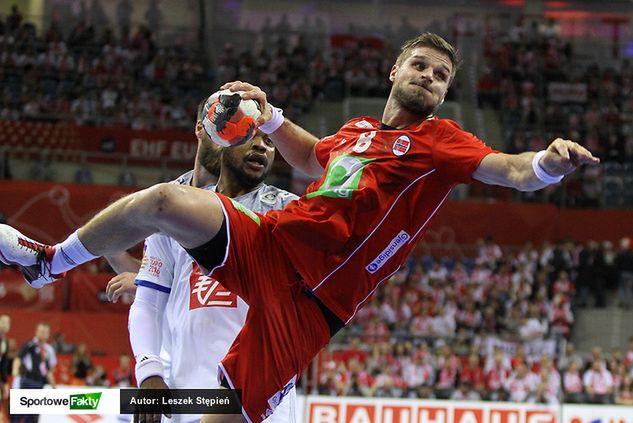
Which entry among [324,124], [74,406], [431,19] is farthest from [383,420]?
[431,19]

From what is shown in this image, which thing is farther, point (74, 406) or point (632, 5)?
point (632, 5)

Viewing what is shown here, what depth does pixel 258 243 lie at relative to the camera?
195 inches

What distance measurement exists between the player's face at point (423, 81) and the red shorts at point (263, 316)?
1114 mm

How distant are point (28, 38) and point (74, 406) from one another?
2293cm

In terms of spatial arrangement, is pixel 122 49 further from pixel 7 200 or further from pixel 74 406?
pixel 74 406

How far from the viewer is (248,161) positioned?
5672 millimetres

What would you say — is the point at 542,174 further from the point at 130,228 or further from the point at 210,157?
the point at 210,157

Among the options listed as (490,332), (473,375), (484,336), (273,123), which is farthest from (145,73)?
(273,123)

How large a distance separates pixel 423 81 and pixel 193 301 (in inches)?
71.5

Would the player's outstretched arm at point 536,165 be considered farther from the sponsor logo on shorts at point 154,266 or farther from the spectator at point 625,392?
the spectator at point 625,392

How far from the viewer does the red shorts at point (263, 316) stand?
483 cm

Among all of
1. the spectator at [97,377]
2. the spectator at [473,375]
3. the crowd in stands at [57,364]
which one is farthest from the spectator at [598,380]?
the spectator at [97,377]

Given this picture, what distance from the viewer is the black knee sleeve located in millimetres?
4727
